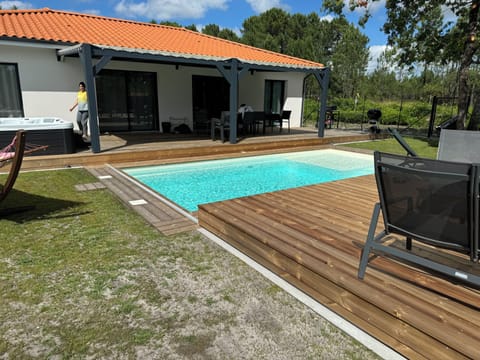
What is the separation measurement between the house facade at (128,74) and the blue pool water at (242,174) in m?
1.34

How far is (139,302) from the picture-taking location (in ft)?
7.38

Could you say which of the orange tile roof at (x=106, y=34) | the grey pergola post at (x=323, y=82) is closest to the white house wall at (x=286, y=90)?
the orange tile roof at (x=106, y=34)

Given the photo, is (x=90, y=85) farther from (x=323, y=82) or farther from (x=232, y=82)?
(x=323, y=82)

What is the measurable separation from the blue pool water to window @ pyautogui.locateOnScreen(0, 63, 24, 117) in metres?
4.13

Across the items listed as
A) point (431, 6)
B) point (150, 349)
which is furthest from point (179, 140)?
point (431, 6)

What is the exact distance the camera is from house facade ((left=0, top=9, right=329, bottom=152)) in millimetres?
7891

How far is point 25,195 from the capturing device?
14.9ft

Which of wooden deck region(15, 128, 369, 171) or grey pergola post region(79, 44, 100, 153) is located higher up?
grey pergola post region(79, 44, 100, 153)

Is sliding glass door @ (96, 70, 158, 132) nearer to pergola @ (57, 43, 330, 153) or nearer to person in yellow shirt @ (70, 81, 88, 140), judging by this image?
pergola @ (57, 43, 330, 153)

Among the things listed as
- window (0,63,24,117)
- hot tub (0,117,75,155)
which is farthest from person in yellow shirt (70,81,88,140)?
window (0,63,24,117)

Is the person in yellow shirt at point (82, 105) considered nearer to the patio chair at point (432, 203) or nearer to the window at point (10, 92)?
the window at point (10, 92)

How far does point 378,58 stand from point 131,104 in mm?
22640

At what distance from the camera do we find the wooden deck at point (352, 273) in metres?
1.71

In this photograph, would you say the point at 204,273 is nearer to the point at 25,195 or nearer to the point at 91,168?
the point at 25,195
